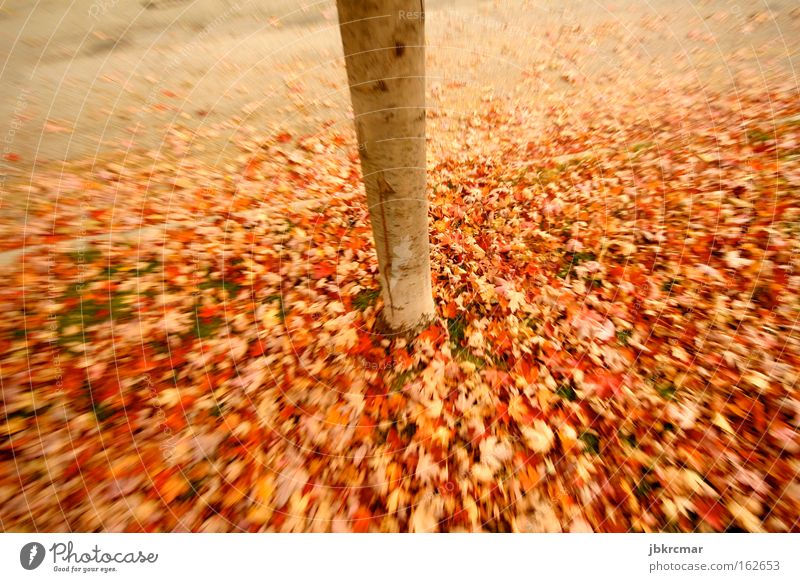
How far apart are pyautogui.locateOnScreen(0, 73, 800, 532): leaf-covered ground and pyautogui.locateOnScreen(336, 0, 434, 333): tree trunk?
0.93m

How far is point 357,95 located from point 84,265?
3.35 metres

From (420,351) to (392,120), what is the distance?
184 centimetres

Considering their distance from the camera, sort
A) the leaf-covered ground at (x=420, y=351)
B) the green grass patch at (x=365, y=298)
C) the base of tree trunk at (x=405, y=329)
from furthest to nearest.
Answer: the green grass patch at (x=365, y=298) → the base of tree trunk at (x=405, y=329) → the leaf-covered ground at (x=420, y=351)

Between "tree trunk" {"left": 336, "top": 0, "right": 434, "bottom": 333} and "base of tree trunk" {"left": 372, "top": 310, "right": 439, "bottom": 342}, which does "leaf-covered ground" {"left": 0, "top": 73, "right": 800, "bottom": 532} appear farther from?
"tree trunk" {"left": 336, "top": 0, "right": 434, "bottom": 333}

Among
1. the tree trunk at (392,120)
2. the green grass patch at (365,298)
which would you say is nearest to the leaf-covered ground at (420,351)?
the green grass patch at (365,298)

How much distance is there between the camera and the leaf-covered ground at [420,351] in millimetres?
2268

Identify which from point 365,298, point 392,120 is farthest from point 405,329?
point 392,120

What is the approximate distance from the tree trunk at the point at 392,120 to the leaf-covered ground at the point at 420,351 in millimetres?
932

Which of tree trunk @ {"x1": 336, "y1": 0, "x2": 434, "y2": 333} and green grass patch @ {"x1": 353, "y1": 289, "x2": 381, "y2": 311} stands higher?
tree trunk @ {"x1": 336, "y1": 0, "x2": 434, "y2": 333}

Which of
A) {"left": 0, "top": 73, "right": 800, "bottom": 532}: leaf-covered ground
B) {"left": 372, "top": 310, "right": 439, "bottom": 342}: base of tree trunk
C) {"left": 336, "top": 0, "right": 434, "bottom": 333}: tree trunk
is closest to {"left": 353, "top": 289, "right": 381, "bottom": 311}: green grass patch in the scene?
{"left": 0, "top": 73, "right": 800, "bottom": 532}: leaf-covered ground

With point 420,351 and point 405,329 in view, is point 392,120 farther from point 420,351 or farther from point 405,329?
point 420,351

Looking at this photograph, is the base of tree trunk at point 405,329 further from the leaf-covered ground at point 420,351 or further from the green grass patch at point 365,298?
the green grass patch at point 365,298

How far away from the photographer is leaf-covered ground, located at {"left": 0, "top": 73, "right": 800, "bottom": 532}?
7.44 feet
